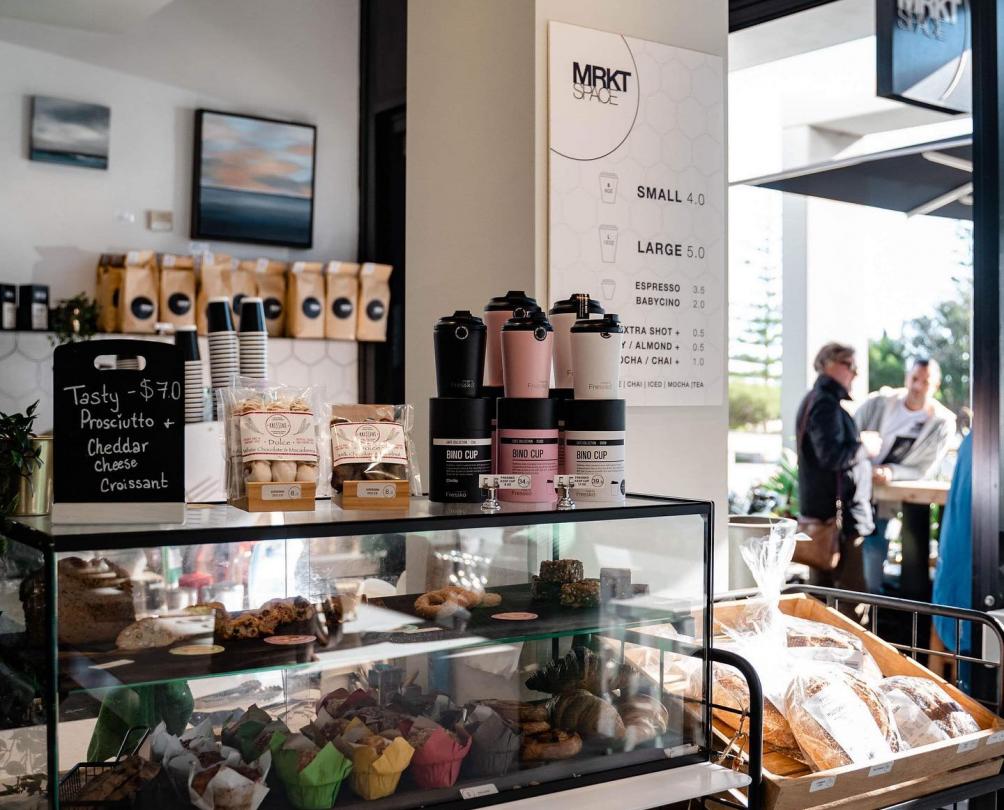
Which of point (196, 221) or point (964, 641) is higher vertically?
point (196, 221)

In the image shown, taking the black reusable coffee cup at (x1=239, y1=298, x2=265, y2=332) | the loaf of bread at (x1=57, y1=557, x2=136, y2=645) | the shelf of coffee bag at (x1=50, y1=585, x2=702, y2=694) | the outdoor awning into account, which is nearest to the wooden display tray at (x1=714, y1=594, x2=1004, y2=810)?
the shelf of coffee bag at (x1=50, y1=585, x2=702, y2=694)

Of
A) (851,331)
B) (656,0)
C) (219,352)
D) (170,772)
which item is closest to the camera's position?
(170,772)

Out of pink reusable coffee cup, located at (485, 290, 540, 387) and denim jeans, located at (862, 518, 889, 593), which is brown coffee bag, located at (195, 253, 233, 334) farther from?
denim jeans, located at (862, 518, 889, 593)

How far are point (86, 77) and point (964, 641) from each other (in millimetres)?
3572

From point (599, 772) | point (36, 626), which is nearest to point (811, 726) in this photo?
point (599, 772)

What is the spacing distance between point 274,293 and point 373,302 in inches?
16.1

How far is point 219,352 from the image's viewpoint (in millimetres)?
1989

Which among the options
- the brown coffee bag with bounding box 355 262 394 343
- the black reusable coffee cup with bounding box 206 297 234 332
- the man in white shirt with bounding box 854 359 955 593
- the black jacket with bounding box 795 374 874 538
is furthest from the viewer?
the man in white shirt with bounding box 854 359 955 593

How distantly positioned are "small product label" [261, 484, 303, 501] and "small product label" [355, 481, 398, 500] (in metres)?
0.08

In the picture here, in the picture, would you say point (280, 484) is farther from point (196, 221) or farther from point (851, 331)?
point (851, 331)

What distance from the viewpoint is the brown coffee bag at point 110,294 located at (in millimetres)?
3787

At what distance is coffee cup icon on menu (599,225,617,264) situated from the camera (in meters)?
2.20

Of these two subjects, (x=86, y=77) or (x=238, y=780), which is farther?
(x=86, y=77)

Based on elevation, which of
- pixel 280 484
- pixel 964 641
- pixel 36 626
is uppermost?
pixel 280 484
